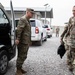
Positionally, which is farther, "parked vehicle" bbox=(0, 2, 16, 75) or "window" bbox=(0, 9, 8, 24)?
"window" bbox=(0, 9, 8, 24)

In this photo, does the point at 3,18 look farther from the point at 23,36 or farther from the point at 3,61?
the point at 3,61

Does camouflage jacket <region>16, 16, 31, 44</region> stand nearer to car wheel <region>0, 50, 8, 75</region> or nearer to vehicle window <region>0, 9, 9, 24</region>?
vehicle window <region>0, 9, 9, 24</region>

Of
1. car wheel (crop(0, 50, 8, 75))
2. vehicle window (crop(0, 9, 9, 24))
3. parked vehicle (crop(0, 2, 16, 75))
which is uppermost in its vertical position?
vehicle window (crop(0, 9, 9, 24))

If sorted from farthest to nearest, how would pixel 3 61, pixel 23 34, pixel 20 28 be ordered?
1. pixel 3 61
2. pixel 23 34
3. pixel 20 28

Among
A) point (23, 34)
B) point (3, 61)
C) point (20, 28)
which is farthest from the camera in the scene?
point (3, 61)

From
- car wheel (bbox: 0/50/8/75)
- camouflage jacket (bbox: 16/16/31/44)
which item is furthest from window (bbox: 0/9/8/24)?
car wheel (bbox: 0/50/8/75)

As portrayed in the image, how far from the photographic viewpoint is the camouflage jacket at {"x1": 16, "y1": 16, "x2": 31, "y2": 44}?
558cm

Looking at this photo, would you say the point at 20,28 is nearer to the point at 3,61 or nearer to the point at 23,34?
the point at 23,34

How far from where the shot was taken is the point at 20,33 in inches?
220

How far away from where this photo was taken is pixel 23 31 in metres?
5.69

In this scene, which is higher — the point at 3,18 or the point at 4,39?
the point at 3,18

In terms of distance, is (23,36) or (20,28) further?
(23,36)

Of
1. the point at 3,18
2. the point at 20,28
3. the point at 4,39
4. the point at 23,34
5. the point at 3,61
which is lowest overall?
the point at 3,61

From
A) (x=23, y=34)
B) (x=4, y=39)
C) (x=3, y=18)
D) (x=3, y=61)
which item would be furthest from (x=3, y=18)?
(x=3, y=61)
